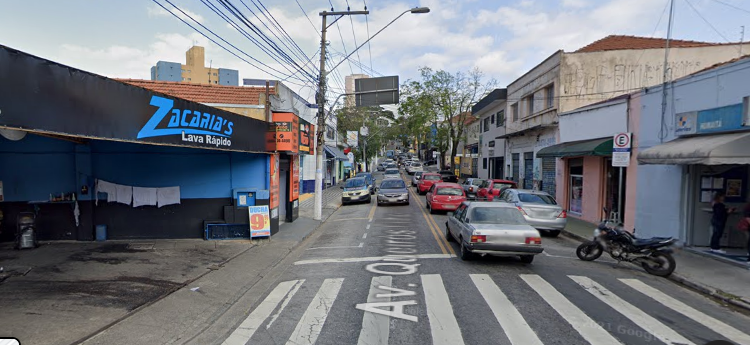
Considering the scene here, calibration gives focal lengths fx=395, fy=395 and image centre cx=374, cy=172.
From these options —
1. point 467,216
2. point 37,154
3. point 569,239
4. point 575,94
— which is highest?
point 575,94

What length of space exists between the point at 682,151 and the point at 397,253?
7425 mm

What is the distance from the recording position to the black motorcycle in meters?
8.42

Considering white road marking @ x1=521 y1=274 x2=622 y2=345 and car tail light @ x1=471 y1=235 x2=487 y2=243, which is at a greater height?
car tail light @ x1=471 y1=235 x2=487 y2=243

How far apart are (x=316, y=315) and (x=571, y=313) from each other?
3857 millimetres

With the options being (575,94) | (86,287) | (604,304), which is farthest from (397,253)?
(575,94)

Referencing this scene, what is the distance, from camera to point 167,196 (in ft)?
38.7

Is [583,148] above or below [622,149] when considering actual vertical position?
above

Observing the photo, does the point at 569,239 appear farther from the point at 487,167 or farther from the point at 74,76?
the point at 487,167

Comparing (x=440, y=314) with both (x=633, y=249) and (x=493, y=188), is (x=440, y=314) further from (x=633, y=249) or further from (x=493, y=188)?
(x=493, y=188)

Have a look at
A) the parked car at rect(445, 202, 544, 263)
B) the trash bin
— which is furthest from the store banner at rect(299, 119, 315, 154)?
the parked car at rect(445, 202, 544, 263)

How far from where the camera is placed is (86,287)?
708 cm

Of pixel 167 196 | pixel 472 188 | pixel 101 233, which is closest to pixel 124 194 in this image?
pixel 167 196

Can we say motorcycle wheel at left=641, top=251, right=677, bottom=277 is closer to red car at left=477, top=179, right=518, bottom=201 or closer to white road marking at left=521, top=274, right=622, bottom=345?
white road marking at left=521, top=274, right=622, bottom=345

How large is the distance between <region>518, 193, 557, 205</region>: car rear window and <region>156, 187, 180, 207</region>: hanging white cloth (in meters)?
11.3
